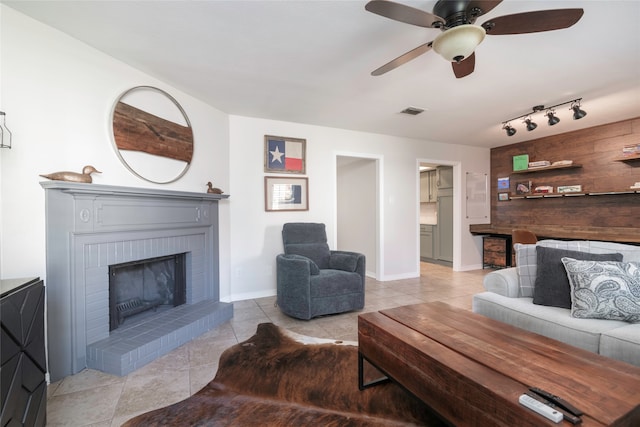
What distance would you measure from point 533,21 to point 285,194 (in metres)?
3.01

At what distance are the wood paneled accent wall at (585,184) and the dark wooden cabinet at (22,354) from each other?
5695 mm

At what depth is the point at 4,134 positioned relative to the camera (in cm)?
170

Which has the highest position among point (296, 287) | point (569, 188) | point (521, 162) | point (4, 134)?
point (521, 162)

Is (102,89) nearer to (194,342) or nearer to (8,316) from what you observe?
(8,316)

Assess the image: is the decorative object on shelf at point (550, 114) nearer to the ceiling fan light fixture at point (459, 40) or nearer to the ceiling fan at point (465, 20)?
the ceiling fan at point (465, 20)

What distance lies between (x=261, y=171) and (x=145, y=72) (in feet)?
5.37

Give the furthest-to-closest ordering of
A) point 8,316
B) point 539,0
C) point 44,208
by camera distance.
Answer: point 44,208 → point 539,0 → point 8,316

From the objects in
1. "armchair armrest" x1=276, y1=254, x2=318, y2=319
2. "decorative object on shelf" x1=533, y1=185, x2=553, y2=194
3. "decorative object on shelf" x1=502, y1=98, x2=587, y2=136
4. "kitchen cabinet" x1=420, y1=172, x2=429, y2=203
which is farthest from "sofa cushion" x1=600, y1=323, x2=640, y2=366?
"kitchen cabinet" x1=420, y1=172, x2=429, y2=203

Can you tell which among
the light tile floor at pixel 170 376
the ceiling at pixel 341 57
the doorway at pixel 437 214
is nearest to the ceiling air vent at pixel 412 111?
the ceiling at pixel 341 57

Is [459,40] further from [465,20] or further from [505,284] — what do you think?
[505,284]

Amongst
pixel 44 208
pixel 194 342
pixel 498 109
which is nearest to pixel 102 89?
pixel 44 208

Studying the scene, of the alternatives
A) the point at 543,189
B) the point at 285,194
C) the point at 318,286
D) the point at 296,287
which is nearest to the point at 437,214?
the point at 543,189

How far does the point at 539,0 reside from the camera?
170cm

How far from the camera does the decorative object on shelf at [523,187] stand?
5.09 meters
